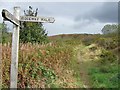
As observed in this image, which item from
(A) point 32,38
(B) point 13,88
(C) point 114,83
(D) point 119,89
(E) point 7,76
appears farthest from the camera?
(A) point 32,38

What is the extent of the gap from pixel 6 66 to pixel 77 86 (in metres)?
1.80

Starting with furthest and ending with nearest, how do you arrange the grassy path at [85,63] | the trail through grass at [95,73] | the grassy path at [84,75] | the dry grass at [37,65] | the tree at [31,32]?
1. the tree at [31,32]
2. the grassy path at [85,63]
3. the grassy path at [84,75]
4. the trail through grass at [95,73]
5. the dry grass at [37,65]

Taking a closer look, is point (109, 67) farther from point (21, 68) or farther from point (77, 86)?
point (21, 68)

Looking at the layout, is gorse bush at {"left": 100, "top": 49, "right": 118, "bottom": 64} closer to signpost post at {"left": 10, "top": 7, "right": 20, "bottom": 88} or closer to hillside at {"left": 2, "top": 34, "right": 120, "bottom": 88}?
hillside at {"left": 2, "top": 34, "right": 120, "bottom": 88}

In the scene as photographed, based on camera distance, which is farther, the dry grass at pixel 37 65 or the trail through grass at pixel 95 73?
the trail through grass at pixel 95 73

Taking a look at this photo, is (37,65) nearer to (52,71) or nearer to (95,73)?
(52,71)

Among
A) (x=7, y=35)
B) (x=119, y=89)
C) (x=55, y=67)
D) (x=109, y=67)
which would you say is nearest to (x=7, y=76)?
(x=55, y=67)

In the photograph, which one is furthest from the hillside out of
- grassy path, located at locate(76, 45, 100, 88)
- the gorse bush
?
the gorse bush

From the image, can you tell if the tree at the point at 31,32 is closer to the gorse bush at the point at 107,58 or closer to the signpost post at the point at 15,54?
the gorse bush at the point at 107,58

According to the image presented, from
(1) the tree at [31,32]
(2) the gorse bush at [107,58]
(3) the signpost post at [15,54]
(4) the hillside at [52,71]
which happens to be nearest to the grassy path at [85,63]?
(4) the hillside at [52,71]

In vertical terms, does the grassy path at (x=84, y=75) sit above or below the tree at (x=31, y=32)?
below

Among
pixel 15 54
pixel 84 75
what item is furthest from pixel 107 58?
pixel 15 54

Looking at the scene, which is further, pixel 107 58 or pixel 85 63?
pixel 107 58

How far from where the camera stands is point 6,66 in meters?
6.01
